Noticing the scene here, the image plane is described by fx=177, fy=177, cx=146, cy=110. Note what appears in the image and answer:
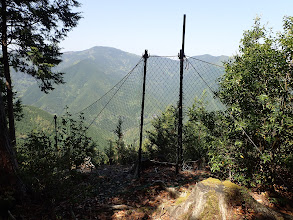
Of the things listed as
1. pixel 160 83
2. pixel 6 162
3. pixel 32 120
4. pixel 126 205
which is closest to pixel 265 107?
pixel 126 205

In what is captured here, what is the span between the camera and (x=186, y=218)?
2.80 m

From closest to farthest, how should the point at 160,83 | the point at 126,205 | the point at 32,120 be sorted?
the point at 126,205, the point at 160,83, the point at 32,120

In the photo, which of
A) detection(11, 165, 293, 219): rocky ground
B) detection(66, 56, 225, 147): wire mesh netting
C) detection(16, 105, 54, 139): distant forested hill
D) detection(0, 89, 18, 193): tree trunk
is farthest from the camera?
detection(16, 105, 54, 139): distant forested hill

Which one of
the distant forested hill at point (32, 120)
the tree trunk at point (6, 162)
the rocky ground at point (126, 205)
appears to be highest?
the tree trunk at point (6, 162)

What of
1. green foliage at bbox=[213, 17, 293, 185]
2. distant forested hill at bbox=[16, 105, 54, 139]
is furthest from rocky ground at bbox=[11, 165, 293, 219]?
distant forested hill at bbox=[16, 105, 54, 139]

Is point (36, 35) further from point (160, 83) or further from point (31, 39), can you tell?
point (160, 83)

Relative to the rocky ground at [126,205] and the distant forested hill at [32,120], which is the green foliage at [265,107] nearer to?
the rocky ground at [126,205]

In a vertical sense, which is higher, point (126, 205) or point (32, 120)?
point (126, 205)

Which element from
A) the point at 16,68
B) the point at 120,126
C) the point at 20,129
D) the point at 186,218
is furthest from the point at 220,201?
the point at 20,129

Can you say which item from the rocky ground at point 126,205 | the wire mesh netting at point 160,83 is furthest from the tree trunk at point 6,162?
the wire mesh netting at point 160,83

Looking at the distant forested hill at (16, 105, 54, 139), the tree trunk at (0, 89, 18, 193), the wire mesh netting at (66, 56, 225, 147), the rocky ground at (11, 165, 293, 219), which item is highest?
the wire mesh netting at (66, 56, 225, 147)

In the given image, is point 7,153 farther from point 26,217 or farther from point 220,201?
point 220,201

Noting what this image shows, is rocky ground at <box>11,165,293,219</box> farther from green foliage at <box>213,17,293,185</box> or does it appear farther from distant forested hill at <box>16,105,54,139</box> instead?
distant forested hill at <box>16,105,54,139</box>

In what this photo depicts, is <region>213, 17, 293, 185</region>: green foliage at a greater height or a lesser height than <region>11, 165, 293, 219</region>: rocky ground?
greater
